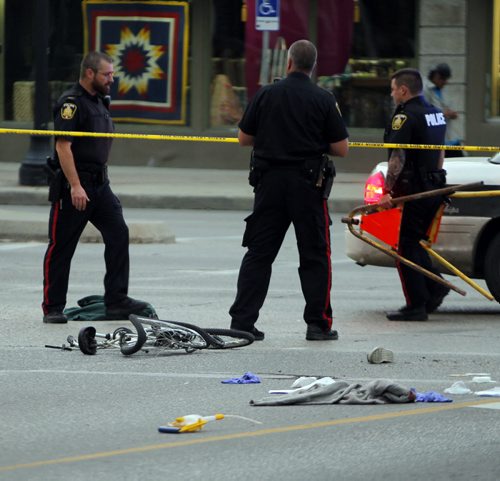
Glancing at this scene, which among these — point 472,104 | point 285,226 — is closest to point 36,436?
point 285,226

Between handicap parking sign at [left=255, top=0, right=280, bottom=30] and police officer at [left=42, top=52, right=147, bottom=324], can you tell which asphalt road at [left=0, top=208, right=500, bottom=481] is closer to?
police officer at [left=42, top=52, right=147, bottom=324]

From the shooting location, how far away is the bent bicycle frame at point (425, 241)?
35.7 ft

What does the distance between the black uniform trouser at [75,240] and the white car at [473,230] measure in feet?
6.51

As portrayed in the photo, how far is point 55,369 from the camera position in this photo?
348 inches

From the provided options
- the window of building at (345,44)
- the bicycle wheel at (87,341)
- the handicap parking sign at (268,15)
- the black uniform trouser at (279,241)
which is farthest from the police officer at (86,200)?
the window of building at (345,44)

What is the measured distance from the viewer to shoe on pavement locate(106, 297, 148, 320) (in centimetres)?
1073

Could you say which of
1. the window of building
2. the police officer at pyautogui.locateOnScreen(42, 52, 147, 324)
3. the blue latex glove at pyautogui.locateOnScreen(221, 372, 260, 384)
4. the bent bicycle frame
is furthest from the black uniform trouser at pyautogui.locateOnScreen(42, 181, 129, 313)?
the window of building

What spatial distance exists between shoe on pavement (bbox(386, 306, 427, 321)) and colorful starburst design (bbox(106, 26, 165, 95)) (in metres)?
14.0

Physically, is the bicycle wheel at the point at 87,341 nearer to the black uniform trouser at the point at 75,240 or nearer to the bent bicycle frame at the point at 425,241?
the black uniform trouser at the point at 75,240

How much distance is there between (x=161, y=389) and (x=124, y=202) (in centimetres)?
1267

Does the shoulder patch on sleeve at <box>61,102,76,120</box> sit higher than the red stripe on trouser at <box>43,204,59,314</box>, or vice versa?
the shoulder patch on sleeve at <box>61,102,76,120</box>

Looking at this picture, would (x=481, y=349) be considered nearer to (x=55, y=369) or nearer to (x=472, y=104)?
(x=55, y=369)

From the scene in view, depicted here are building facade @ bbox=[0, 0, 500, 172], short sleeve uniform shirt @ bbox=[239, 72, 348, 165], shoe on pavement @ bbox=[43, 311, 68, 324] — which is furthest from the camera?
building facade @ bbox=[0, 0, 500, 172]

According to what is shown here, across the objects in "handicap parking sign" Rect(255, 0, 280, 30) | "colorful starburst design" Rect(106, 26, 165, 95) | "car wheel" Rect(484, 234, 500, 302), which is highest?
"handicap parking sign" Rect(255, 0, 280, 30)
